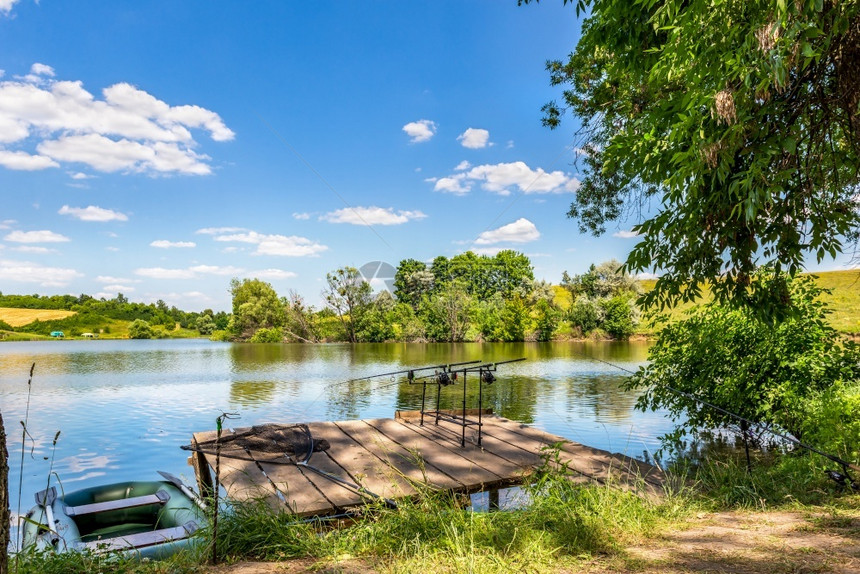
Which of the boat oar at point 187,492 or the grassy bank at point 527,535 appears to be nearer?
the grassy bank at point 527,535

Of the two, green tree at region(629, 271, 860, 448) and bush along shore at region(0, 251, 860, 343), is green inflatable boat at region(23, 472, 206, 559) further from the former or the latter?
bush along shore at region(0, 251, 860, 343)

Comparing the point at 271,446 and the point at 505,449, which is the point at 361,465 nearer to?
the point at 271,446

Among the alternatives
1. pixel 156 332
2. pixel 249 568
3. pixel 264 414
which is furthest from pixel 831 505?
pixel 156 332

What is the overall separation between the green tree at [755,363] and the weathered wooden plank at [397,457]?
11.1ft

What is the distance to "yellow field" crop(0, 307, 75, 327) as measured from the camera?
211ft

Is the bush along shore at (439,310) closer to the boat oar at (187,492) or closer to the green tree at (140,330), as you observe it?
the green tree at (140,330)

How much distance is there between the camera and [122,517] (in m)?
5.68

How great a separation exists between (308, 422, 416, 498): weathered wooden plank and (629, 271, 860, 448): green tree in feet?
12.9

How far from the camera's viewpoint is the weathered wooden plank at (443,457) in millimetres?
6144

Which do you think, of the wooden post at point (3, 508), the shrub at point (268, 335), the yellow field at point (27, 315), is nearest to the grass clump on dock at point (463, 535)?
the wooden post at point (3, 508)

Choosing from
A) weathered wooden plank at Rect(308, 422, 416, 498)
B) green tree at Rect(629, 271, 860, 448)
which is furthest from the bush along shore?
weathered wooden plank at Rect(308, 422, 416, 498)

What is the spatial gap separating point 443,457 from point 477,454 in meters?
0.50

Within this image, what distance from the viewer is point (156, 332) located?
70.8 metres

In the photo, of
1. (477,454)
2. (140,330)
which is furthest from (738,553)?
(140,330)
